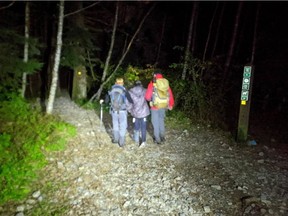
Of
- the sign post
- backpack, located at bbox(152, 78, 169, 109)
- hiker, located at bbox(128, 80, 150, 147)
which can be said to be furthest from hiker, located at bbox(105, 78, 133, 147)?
the sign post

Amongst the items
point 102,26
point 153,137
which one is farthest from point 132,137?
point 102,26

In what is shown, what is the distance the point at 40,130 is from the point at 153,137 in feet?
12.4

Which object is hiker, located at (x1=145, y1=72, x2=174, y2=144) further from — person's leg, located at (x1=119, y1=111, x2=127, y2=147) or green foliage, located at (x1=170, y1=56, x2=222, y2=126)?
green foliage, located at (x1=170, y1=56, x2=222, y2=126)

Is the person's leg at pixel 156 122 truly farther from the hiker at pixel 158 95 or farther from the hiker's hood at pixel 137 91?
the hiker's hood at pixel 137 91

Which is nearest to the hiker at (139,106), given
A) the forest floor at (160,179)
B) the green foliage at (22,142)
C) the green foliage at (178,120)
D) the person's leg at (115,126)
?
the person's leg at (115,126)

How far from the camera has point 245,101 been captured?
29.6 ft

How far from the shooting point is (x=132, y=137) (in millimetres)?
9250

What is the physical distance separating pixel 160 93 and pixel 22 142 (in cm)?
→ 423

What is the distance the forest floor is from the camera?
5270 millimetres

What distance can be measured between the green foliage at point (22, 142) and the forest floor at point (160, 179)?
0.96 ft

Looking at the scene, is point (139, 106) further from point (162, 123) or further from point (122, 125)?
point (162, 123)

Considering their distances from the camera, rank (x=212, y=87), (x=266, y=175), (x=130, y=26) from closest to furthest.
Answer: (x=266, y=175) → (x=212, y=87) → (x=130, y=26)

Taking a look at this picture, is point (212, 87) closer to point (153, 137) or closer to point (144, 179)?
point (153, 137)

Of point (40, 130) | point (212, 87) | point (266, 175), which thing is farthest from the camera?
point (212, 87)
